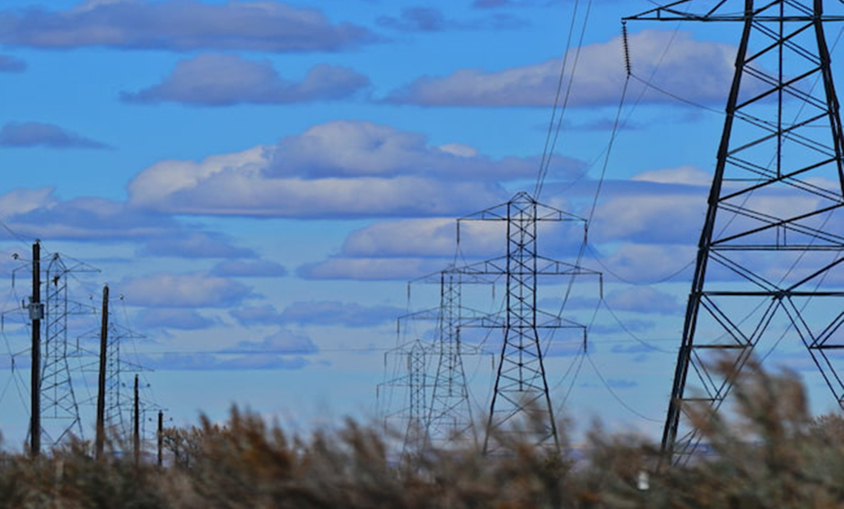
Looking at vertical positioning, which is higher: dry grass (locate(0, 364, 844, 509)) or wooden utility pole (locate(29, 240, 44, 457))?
wooden utility pole (locate(29, 240, 44, 457))

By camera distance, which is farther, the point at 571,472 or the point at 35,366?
the point at 35,366

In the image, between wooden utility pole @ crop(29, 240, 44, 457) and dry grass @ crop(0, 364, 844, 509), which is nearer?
dry grass @ crop(0, 364, 844, 509)

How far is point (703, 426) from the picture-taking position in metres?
13.0

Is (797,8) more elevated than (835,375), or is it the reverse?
(797,8)

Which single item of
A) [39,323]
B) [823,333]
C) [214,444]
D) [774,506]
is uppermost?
[39,323]

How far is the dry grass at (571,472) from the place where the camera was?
41.0 ft

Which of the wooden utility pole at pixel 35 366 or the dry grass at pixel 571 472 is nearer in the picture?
the dry grass at pixel 571 472

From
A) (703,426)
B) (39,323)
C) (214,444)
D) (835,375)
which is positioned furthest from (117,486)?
(39,323)

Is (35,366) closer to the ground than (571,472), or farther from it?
farther from it

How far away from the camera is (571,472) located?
1489cm

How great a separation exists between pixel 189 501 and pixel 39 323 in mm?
36674

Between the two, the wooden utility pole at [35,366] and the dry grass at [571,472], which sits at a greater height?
the wooden utility pole at [35,366]

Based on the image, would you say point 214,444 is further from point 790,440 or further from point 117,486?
point 790,440

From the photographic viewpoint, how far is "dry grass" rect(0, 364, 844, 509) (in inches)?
492
